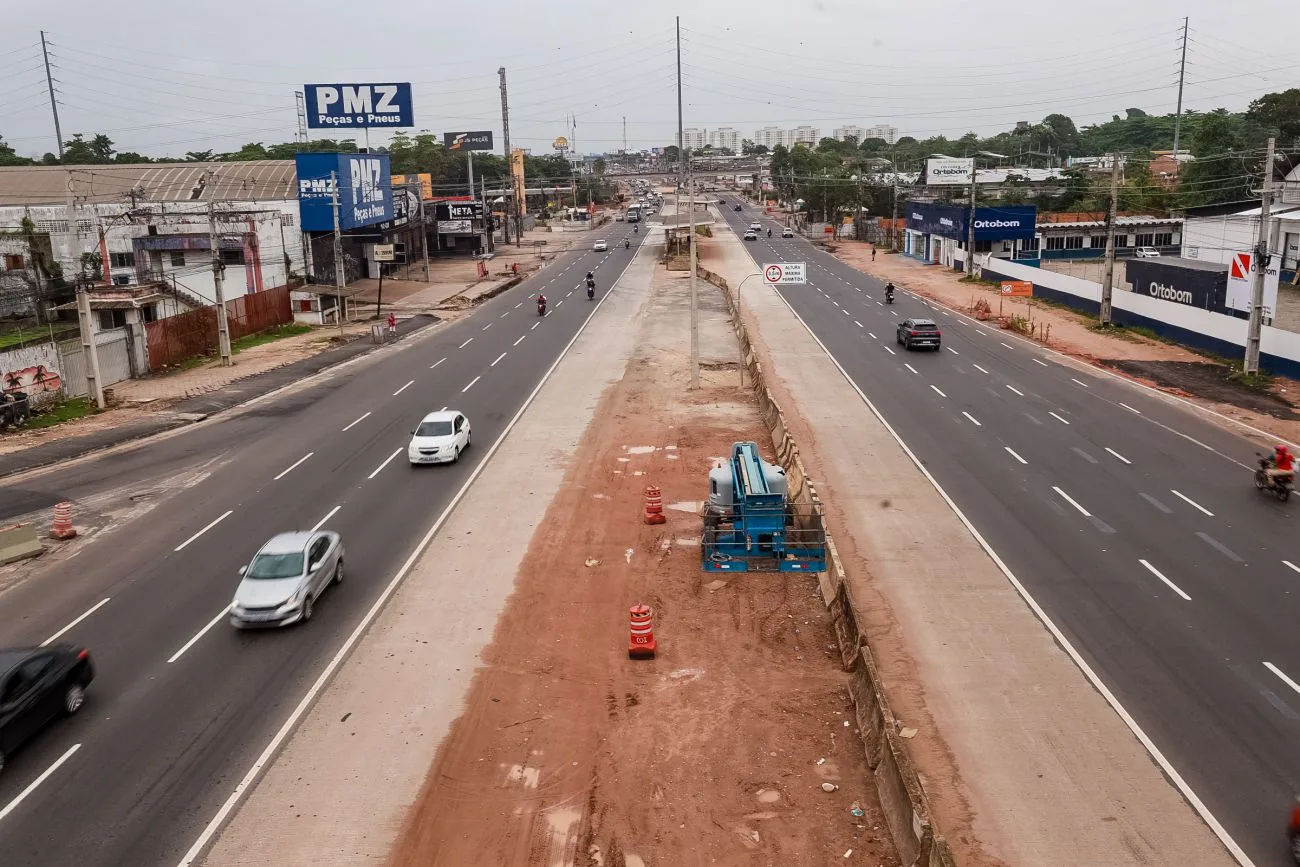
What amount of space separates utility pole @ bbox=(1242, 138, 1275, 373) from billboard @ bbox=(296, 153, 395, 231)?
5415cm

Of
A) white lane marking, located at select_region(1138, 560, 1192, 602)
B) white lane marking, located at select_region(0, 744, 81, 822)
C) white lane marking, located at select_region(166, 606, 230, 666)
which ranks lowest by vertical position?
white lane marking, located at select_region(166, 606, 230, 666)

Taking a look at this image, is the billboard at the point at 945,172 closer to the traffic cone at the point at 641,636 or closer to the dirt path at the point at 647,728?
the dirt path at the point at 647,728

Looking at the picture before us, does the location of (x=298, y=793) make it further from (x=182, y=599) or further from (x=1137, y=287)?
(x=1137, y=287)

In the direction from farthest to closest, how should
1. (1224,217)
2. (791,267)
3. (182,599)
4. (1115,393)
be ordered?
(1224,217)
(791,267)
(1115,393)
(182,599)

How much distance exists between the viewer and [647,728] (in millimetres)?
15938

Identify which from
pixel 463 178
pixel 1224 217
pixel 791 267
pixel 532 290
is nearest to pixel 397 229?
pixel 532 290

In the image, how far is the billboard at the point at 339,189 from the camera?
240 ft

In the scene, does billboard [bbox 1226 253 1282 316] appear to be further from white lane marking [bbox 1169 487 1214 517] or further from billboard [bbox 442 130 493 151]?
billboard [bbox 442 130 493 151]

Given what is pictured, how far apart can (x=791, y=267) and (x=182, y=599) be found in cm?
2938

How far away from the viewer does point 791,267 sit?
4403cm

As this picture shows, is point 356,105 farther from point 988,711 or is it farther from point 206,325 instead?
point 988,711

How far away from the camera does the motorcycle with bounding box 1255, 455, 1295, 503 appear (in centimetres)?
2600

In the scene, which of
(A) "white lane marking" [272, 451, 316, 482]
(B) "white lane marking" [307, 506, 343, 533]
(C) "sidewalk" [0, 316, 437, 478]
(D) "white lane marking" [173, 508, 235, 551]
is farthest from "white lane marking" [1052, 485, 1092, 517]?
(C) "sidewalk" [0, 316, 437, 478]

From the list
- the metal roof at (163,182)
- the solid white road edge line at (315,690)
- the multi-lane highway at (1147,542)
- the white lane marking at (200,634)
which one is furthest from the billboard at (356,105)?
the white lane marking at (200,634)
